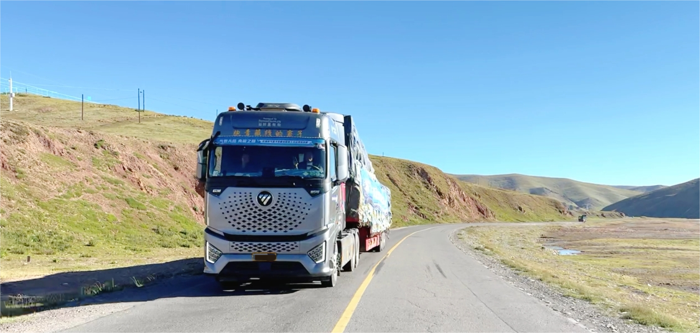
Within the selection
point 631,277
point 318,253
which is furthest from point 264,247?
point 631,277

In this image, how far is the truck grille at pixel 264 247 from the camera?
34.9ft

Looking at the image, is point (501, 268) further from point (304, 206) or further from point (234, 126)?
point (234, 126)

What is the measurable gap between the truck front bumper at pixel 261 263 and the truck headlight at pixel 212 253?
1.0 inches

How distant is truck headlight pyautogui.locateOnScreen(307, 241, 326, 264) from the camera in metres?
10.8

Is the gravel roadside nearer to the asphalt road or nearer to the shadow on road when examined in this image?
the asphalt road

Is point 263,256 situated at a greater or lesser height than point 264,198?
lesser

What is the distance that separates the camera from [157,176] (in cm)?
3706


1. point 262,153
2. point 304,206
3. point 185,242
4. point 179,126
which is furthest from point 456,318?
point 179,126

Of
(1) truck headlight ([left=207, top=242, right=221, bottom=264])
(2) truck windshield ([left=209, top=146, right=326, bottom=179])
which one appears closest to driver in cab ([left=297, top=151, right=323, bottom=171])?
(2) truck windshield ([left=209, top=146, right=326, bottom=179])

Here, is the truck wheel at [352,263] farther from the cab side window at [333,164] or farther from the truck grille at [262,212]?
the truck grille at [262,212]

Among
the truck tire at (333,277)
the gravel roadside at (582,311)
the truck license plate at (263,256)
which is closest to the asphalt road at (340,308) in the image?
the truck tire at (333,277)

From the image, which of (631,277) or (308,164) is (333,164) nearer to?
(308,164)

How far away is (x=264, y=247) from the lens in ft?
35.0

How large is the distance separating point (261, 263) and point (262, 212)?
1.11 meters
